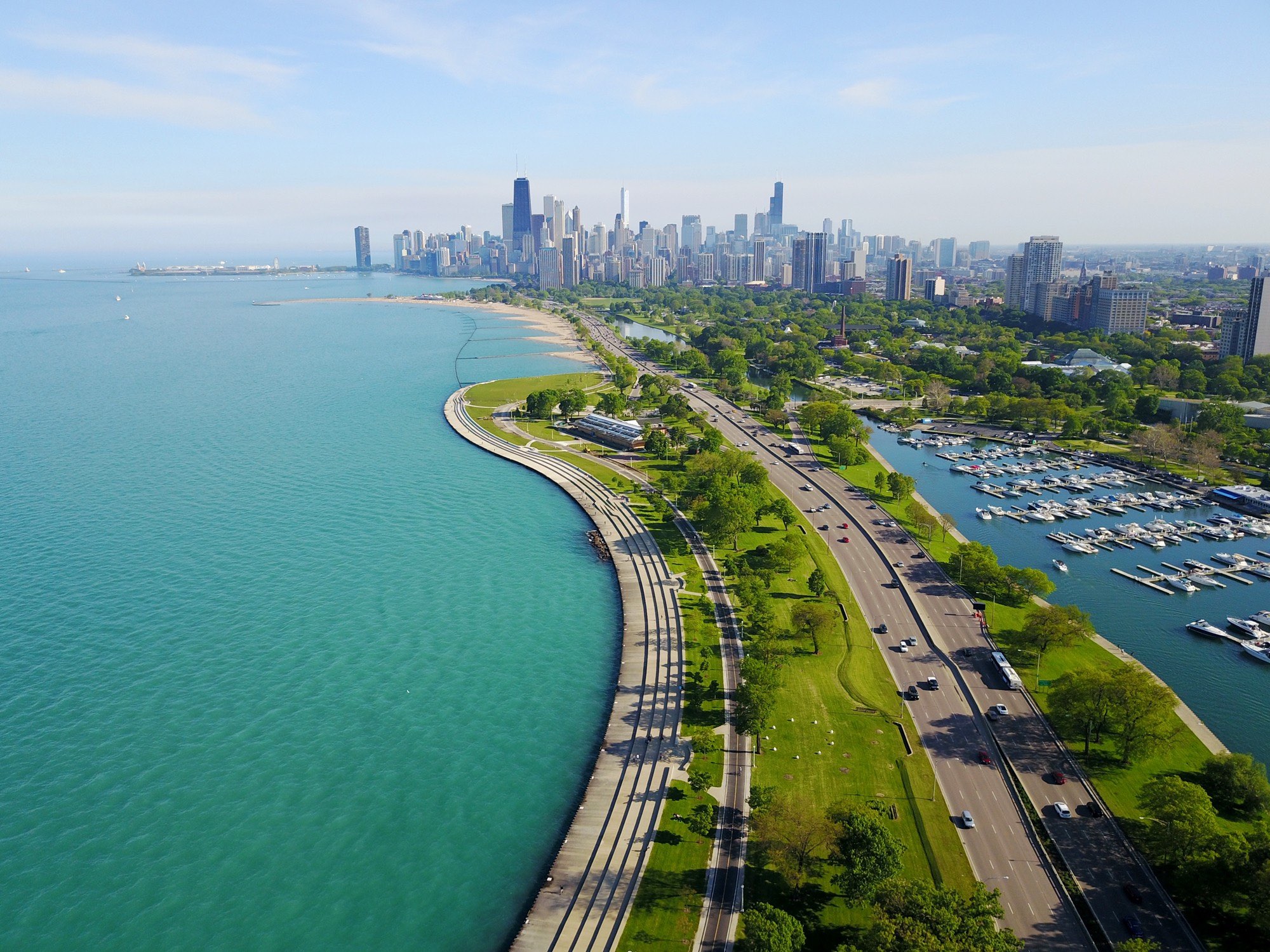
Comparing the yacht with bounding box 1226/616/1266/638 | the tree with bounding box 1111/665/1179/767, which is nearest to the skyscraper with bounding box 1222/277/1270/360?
the yacht with bounding box 1226/616/1266/638

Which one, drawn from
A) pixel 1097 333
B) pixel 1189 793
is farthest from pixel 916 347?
pixel 1189 793

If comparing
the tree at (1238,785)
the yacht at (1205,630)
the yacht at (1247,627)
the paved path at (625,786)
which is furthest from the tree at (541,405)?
the tree at (1238,785)


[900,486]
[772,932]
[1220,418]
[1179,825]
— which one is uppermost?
[1220,418]

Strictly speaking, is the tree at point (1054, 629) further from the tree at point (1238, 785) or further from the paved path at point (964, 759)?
the tree at point (1238, 785)

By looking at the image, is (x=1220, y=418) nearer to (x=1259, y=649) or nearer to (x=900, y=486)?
(x=900, y=486)

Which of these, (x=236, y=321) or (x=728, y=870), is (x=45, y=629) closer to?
(x=728, y=870)

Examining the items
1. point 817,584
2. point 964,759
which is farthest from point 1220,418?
point 964,759
